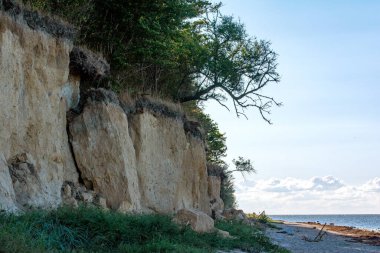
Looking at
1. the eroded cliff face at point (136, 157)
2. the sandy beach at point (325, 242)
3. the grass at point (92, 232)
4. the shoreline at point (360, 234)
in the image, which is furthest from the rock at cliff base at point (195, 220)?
the shoreline at point (360, 234)

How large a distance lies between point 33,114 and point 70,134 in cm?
261

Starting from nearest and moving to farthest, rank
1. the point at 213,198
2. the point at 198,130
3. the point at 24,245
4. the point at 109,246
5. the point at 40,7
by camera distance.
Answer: the point at 24,245
the point at 109,246
the point at 40,7
the point at 198,130
the point at 213,198

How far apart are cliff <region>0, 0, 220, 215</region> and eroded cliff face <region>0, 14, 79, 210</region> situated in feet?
0.08

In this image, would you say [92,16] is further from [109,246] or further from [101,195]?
[109,246]

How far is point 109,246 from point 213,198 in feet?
78.7

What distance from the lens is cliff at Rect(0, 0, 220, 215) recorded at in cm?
1340

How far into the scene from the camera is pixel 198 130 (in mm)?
28453

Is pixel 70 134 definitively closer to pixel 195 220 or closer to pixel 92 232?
pixel 195 220

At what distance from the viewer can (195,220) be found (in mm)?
17453

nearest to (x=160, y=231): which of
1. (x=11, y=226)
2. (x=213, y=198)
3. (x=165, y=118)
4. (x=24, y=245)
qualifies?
(x=11, y=226)

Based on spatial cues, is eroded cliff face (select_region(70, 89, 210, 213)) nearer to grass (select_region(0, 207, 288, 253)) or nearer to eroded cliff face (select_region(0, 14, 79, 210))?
eroded cliff face (select_region(0, 14, 79, 210))

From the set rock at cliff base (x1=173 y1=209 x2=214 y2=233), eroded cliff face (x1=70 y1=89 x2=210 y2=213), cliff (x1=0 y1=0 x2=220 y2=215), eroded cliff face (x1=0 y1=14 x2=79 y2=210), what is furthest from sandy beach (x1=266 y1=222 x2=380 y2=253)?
eroded cliff face (x1=0 y1=14 x2=79 y2=210)

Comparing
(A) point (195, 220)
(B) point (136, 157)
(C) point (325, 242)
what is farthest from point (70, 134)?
(C) point (325, 242)

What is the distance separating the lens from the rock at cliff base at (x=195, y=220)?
17266mm
